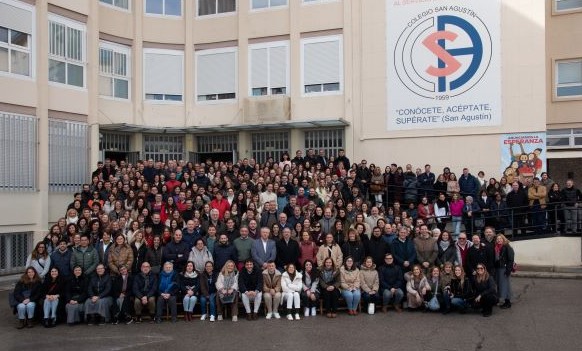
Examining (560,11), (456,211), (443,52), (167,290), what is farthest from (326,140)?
(167,290)

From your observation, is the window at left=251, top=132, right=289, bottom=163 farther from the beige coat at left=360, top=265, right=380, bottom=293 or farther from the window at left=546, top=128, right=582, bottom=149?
the beige coat at left=360, top=265, right=380, bottom=293

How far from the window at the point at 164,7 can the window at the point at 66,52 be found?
3.97m

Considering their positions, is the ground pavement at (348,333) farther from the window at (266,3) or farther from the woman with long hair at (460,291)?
the window at (266,3)

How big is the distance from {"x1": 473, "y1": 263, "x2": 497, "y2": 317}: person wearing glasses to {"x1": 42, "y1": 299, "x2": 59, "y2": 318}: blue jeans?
8.00 metres

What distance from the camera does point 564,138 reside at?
22859 mm

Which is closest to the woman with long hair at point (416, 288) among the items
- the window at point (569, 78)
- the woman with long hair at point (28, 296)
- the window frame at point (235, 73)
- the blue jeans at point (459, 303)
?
the blue jeans at point (459, 303)

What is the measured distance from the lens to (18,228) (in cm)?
1786

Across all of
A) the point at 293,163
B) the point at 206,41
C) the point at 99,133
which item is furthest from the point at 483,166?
the point at 99,133

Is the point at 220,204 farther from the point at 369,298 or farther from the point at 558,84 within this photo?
the point at 558,84

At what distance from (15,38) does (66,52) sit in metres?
2.06

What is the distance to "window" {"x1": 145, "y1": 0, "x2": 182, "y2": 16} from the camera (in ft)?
78.8

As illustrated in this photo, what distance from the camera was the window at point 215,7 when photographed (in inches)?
951

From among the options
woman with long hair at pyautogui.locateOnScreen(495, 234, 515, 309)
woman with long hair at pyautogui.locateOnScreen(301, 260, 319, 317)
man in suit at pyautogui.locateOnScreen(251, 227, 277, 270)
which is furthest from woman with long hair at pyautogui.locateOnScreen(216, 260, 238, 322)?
woman with long hair at pyautogui.locateOnScreen(495, 234, 515, 309)

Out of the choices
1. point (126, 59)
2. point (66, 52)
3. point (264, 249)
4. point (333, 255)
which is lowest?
point (333, 255)
